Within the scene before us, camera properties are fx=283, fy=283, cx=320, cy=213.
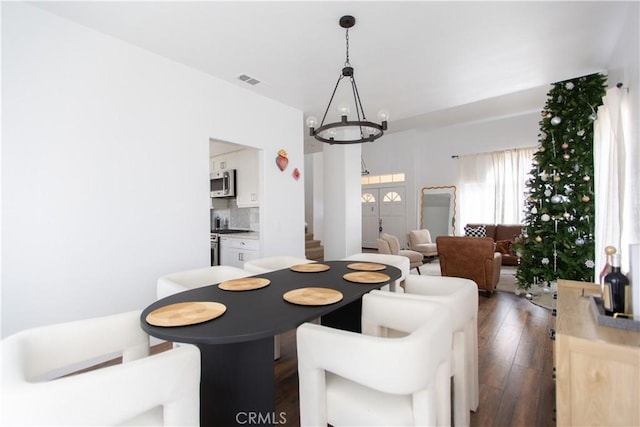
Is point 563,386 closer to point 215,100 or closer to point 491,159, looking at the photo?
point 215,100

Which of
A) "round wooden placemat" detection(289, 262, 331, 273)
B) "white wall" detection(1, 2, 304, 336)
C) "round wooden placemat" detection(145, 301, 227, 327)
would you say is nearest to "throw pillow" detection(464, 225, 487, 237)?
"round wooden placemat" detection(289, 262, 331, 273)

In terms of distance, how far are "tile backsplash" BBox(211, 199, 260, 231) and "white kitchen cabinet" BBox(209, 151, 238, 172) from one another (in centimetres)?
66

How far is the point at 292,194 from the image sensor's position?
415 cm

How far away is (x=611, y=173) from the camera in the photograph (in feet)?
8.63

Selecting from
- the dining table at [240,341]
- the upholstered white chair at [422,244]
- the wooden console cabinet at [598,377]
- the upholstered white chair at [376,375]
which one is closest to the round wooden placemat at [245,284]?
the dining table at [240,341]

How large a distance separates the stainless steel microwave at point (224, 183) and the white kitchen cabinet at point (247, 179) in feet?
0.27

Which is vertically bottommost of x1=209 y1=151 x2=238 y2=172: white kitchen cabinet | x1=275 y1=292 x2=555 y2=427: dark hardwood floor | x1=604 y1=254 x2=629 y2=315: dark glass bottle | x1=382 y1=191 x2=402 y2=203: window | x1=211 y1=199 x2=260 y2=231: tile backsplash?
x1=275 y1=292 x2=555 y2=427: dark hardwood floor

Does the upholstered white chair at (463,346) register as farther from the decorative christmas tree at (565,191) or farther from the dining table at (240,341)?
the decorative christmas tree at (565,191)

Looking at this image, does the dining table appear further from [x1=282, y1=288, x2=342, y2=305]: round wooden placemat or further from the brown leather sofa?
the brown leather sofa

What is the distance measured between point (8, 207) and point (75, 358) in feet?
4.94

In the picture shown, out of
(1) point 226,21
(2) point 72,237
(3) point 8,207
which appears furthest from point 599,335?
(3) point 8,207

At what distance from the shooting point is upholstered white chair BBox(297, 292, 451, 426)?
1022 millimetres

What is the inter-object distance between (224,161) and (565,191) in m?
5.06

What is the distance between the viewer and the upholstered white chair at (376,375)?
40.3 inches
